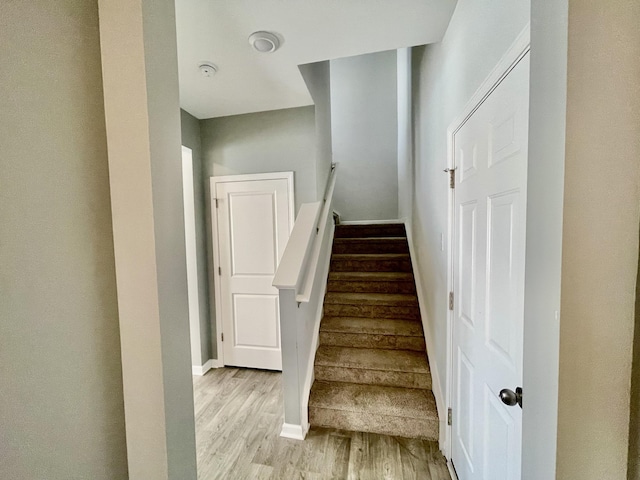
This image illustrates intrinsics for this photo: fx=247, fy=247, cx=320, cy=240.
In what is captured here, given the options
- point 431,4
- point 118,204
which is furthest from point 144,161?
point 431,4

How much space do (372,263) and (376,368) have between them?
119 cm

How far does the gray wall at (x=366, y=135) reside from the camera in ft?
12.9

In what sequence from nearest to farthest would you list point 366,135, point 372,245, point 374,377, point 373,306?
point 374,377 → point 373,306 → point 372,245 → point 366,135

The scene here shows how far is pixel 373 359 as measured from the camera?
78.1 inches

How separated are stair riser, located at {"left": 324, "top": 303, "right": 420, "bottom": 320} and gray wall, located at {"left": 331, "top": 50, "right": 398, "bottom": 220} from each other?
208 centimetres

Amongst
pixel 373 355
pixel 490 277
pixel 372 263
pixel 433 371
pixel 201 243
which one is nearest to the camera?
pixel 490 277

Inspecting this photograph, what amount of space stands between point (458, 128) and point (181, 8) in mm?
1535

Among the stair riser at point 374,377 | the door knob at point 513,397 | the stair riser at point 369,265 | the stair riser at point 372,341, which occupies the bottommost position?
the stair riser at point 374,377

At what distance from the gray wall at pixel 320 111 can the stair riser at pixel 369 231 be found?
830 millimetres

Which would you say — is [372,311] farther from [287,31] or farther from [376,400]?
[287,31]

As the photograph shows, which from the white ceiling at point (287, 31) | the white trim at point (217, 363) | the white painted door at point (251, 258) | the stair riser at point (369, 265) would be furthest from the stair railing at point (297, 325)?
the white trim at point (217, 363)

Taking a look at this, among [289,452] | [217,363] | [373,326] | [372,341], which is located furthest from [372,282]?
[217,363]

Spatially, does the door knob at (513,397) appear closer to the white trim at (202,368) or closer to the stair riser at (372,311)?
the stair riser at (372,311)

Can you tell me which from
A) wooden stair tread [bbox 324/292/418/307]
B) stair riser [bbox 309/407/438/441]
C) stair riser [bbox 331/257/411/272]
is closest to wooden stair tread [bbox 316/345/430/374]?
stair riser [bbox 309/407/438/441]
